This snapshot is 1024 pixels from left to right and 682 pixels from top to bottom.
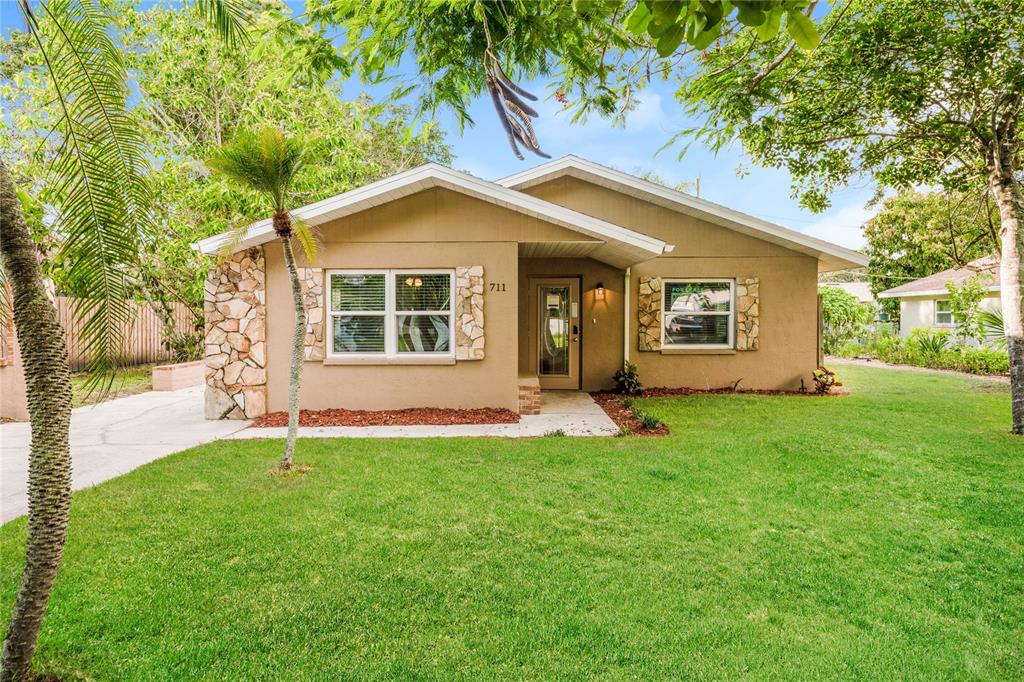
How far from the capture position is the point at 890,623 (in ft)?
8.26

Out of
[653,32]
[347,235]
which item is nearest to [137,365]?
[347,235]

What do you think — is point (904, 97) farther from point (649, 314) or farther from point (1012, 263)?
point (649, 314)

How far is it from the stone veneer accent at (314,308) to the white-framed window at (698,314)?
6.39 m

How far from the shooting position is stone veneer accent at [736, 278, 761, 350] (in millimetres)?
9469

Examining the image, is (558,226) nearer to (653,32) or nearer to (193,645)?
(653,32)

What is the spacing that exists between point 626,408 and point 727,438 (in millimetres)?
2130

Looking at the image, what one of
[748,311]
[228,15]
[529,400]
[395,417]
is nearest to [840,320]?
[748,311]

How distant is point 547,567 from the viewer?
304 cm

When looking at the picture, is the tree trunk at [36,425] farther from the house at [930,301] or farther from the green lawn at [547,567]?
the house at [930,301]

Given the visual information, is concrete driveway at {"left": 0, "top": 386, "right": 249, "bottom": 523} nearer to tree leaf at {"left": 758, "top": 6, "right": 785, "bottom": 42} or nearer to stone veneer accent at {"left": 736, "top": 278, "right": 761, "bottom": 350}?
tree leaf at {"left": 758, "top": 6, "right": 785, "bottom": 42}

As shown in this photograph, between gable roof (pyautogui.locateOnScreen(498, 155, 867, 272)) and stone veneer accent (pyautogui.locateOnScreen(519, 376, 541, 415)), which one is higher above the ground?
gable roof (pyautogui.locateOnScreen(498, 155, 867, 272))

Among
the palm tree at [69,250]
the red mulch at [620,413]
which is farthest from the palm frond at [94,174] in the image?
the red mulch at [620,413]

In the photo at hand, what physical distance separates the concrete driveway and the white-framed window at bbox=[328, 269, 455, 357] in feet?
6.70

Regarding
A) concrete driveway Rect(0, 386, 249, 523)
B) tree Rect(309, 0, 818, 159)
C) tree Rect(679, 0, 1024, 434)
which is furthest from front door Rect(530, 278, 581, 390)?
tree Rect(309, 0, 818, 159)
